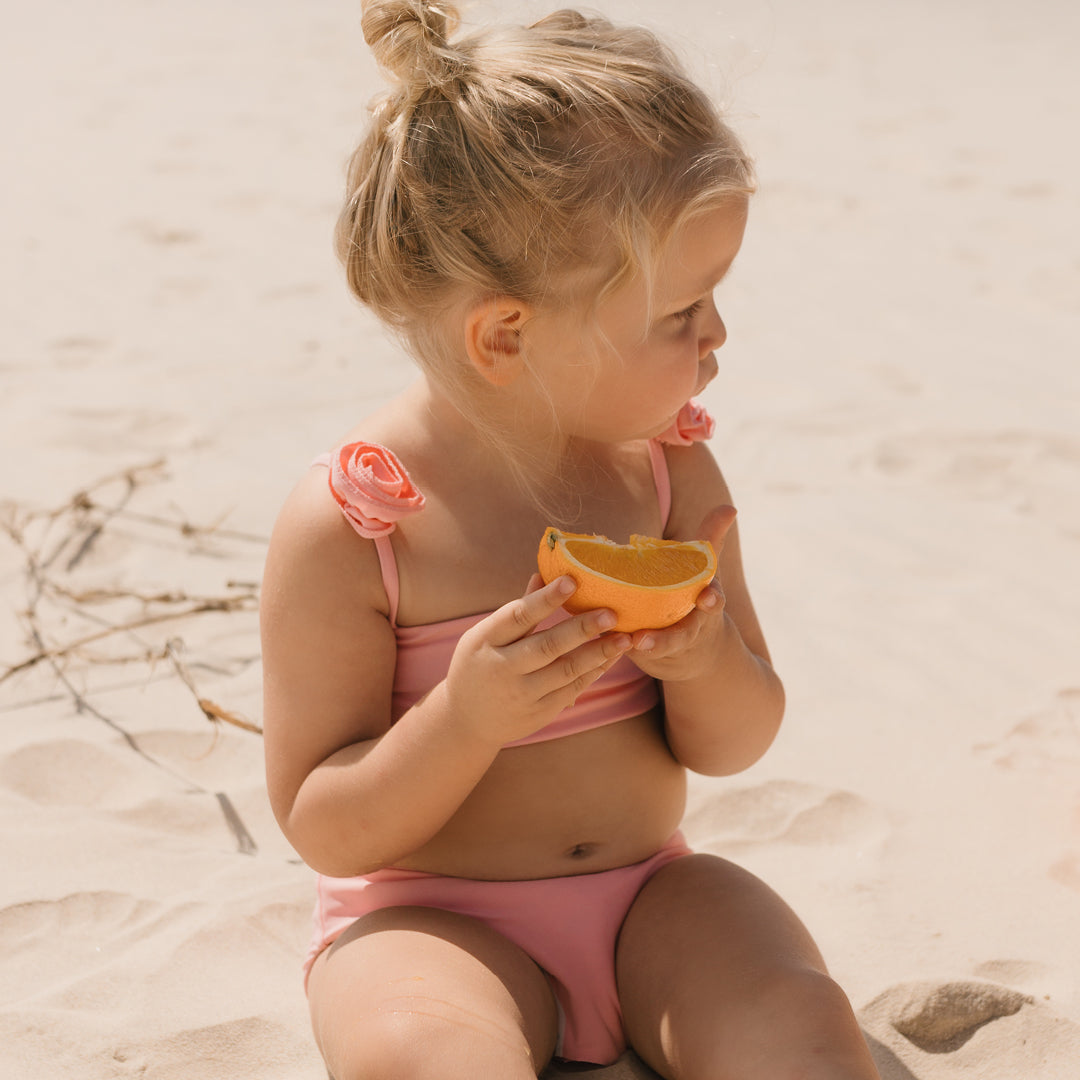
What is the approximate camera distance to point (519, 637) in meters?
1.65

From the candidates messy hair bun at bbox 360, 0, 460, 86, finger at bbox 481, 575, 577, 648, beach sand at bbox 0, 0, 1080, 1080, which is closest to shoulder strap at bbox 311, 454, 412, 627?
finger at bbox 481, 575, 577, 648

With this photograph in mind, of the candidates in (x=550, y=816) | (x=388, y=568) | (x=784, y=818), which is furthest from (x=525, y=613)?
(x=784, y=818)

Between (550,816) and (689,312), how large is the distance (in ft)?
2.36

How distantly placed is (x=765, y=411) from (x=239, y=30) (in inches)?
287

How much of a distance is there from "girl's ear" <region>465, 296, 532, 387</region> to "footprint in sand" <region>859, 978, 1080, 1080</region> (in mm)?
1090

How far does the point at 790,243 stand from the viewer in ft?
19.0

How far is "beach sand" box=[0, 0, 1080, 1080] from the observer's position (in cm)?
213

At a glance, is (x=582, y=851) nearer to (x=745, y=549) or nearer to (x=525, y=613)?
(x=525, y=613)

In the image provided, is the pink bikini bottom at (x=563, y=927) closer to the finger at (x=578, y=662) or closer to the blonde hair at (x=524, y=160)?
the finger at (x=578, y=662)

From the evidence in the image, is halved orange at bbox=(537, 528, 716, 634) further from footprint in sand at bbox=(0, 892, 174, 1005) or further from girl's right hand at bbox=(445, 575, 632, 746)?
footprint in sand at bbox=(0, 892, 174, 1005)

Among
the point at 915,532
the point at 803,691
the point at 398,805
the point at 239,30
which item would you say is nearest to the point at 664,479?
the point at 398,805

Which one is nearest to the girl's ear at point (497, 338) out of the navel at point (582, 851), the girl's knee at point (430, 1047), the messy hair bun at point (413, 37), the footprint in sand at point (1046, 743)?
the messy hair bun at point (413, 37)

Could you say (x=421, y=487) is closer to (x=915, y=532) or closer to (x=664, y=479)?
(x=664, y=479)

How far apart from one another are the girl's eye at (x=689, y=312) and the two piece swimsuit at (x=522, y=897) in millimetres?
421
